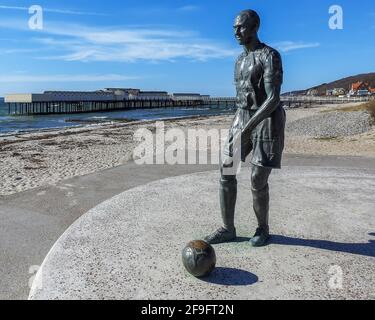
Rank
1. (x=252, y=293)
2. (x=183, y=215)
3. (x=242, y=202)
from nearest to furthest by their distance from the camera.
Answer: (x=252, y=293)
(x=183, y=215)
(x=242, y=202)

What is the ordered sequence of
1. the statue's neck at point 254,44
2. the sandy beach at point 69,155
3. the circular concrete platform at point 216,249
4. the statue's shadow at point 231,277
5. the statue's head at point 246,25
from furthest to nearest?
the sandy beach at point 69,155, the statue's neck at point 254,44, the statue's head at point 246,25, the statue's shadow at point 231,277, the circular concrete platform at point 216,249

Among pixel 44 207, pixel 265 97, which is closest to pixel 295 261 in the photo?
pixel 265 97

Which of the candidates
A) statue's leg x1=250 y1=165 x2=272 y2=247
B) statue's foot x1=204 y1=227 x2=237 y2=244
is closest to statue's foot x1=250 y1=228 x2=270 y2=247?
statue's leg x1=250 y1=165 x2=272 y2=247

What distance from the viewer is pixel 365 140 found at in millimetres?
17984

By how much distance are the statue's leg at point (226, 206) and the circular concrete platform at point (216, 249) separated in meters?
0.13

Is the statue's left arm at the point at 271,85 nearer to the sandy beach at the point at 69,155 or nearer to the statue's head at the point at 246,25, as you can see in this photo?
the statue's head at the point at 246,25

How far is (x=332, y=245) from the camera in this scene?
16.3 feet

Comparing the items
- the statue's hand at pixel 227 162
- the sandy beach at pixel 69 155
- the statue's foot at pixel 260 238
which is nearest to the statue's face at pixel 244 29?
the statue's hand at pixel 227 162

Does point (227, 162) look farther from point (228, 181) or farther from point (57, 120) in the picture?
point (57, 120)

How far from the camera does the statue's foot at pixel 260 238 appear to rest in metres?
4.87

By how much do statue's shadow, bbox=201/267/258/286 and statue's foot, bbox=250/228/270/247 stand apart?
72cm

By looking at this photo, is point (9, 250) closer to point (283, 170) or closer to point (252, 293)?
point (252, 293)
